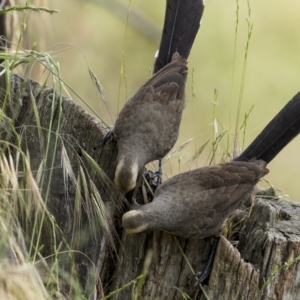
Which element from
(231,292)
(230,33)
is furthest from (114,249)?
(230,33)

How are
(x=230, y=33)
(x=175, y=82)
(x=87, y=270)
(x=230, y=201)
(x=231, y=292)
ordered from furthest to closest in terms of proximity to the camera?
(x=230, y=33) → (x=175, y=82) → (x=230, y=201) → (x=87, y=270) → (x=231, y=292)

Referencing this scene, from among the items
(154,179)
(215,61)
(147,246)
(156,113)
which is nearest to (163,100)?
(156,113)

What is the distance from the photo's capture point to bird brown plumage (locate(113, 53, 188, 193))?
466 centimetres

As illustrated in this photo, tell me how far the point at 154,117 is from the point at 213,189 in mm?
974

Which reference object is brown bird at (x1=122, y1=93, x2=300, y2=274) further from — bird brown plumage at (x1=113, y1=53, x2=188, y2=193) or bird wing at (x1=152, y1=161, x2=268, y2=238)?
bird brown plumage at (x1=113, y1=53, x2=188, y2=193)

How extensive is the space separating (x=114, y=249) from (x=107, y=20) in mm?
3602

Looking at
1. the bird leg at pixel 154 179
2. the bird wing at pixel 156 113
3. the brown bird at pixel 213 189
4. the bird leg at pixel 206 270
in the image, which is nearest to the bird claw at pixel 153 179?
the bird leg at pixel 154 179

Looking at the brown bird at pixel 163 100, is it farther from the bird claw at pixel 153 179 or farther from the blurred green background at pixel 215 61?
the blurred green background at pixel 215 61

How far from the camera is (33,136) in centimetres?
381

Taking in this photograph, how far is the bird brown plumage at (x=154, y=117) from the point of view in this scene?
4664 millimetres

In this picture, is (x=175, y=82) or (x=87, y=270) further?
A: (x=175, y=82)

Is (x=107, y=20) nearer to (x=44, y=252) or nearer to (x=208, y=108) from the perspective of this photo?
(x=208, y=108)

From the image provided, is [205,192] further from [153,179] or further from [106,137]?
[106,137]

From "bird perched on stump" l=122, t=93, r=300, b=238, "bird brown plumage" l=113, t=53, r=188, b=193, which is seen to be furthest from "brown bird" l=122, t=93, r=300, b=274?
"bird brown plumage" l=113, t=53, r=188, b=193
